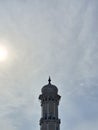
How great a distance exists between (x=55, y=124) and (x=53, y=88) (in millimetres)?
14948

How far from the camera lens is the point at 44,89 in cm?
15450

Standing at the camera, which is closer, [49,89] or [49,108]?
[49,108]

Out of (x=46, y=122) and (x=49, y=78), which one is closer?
(x=46, y=122)

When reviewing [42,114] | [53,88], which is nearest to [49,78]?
[53,88]

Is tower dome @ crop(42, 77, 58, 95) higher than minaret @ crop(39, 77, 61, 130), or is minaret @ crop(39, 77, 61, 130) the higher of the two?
tower dome @ crop(42, 77, 58, 95)

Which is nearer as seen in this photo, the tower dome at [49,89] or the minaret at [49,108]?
the minaret at [49,108]

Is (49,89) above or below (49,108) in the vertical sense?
above

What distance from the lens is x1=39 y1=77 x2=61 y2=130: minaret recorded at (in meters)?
149

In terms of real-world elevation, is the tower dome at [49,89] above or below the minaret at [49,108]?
above

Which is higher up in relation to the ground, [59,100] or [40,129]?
[59,100]

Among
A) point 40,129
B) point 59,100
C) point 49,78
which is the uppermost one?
point 49,78

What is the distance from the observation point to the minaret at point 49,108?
149 meters

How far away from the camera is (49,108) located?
5915 inches

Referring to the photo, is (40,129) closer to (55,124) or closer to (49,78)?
(55,124)
